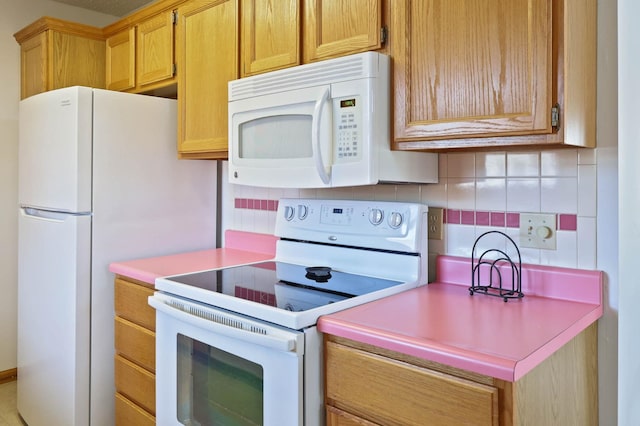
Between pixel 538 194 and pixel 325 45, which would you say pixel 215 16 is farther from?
pixel 538 194

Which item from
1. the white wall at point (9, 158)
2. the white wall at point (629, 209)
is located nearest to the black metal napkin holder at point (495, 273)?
the white wall at point (629, 209)

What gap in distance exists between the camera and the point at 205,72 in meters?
2.11

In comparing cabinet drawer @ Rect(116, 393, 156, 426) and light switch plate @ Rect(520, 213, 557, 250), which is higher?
light switch plate @ Rect(520, 213, 557, 250)

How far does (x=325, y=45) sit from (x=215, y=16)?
Result: 666mm

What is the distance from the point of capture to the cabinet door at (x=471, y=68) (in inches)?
47.6

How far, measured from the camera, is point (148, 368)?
75.9 inches

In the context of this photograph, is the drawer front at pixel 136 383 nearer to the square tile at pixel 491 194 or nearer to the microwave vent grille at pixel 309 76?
the microwave vent grille at pixel 309 76

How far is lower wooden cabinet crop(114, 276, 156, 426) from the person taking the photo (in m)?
1.91

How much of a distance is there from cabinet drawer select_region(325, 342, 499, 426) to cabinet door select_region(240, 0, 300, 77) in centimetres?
105

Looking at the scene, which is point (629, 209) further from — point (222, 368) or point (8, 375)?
point (8, 375)

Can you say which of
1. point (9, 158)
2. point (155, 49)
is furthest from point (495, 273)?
point (9, 158)

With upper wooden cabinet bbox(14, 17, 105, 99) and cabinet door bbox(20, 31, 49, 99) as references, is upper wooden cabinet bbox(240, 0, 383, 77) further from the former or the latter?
cabinet door bbox(20, 31, 49, 99)

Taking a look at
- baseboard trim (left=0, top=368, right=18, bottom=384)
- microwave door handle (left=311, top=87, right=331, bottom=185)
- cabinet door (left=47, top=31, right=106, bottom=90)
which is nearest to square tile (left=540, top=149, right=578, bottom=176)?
microwave door handle (left=311, top=87, right=331, bottom=185)

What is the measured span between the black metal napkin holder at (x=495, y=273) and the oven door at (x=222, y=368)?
647 millimetres
